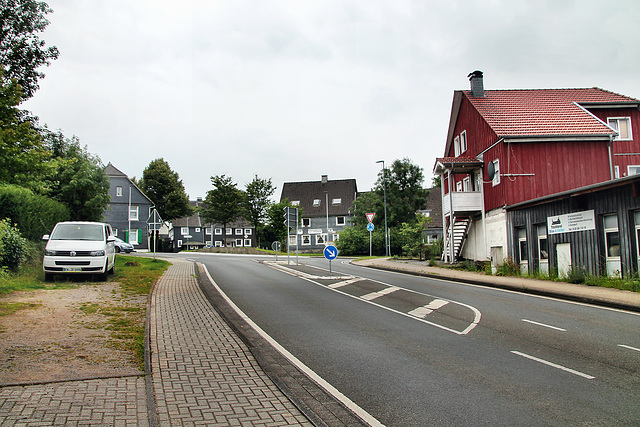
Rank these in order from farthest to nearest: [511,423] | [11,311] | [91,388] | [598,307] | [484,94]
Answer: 1. [484,94]
2. [598,307]
3. [11,311]
4. [91,388]
5. [511,423]

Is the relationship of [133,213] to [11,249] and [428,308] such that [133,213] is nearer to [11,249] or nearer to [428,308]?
[11,249]

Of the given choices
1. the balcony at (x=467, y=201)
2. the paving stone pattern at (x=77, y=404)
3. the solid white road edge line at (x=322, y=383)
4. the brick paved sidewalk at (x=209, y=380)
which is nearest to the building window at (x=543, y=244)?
the balcony at (x=467, y=201)

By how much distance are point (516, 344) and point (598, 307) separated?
5329mm

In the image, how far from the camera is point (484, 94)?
2998 centimetres

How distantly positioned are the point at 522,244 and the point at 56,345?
19267mm

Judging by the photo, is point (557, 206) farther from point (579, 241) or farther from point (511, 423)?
point (511, 423)

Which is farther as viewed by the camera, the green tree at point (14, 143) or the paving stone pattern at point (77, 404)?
the green tree at point (14, 143)

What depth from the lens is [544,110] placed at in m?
27.0

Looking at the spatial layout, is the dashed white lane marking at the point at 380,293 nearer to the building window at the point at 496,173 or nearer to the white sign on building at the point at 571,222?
the white sign on building at the point at 571,222

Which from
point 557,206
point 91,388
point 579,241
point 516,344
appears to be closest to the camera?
point 91,388

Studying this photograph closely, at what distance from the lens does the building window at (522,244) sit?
21.1 metres

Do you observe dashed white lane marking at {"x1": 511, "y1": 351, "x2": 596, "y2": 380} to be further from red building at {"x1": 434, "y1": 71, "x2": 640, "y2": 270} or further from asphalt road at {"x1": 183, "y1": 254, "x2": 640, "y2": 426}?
red building at {"x1": 434, "y1": 71, "x2": 640, "y2": 270}

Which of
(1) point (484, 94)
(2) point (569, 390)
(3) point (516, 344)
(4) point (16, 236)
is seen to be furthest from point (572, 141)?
(4) point (16, 236)

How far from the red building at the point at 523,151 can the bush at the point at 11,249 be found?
61.3 feet
